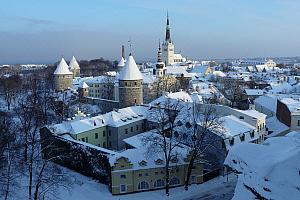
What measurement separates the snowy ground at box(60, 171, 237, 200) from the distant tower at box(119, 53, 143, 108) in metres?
17.5

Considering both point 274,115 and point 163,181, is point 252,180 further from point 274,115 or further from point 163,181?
point 274,115

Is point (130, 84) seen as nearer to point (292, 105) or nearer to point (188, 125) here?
point (188, 125)

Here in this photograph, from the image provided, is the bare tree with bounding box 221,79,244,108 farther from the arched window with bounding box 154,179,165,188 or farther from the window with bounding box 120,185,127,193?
the window with bounding box 120,185,127,193

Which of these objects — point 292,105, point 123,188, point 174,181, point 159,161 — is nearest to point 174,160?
point 159,161

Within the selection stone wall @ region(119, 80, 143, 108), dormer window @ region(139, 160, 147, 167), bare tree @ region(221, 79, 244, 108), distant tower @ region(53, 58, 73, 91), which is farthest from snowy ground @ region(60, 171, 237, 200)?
distant tower @ region(53, 58, 73, 91)

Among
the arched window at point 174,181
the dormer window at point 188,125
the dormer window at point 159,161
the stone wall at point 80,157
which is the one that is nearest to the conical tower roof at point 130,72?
the dormer window at point 188,125

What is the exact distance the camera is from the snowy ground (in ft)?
78.7

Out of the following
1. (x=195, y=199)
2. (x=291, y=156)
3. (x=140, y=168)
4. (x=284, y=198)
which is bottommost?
(x=195, y=199)

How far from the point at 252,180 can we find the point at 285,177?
4.20 feet

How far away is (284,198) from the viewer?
10227 millimetres

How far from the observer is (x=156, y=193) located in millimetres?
24844

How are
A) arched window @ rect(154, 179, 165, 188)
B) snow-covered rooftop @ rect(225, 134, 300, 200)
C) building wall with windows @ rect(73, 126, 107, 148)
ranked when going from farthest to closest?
building wall with windows @ rect(73, 126, 107, 148) → arched window @ rect(154, 179, 165, 188) → snow-covered rooftop @ rect(225, 134, 300, 200)

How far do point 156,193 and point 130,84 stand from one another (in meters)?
19.9

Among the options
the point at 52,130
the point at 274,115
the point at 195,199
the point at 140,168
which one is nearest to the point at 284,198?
the point at 195,199
